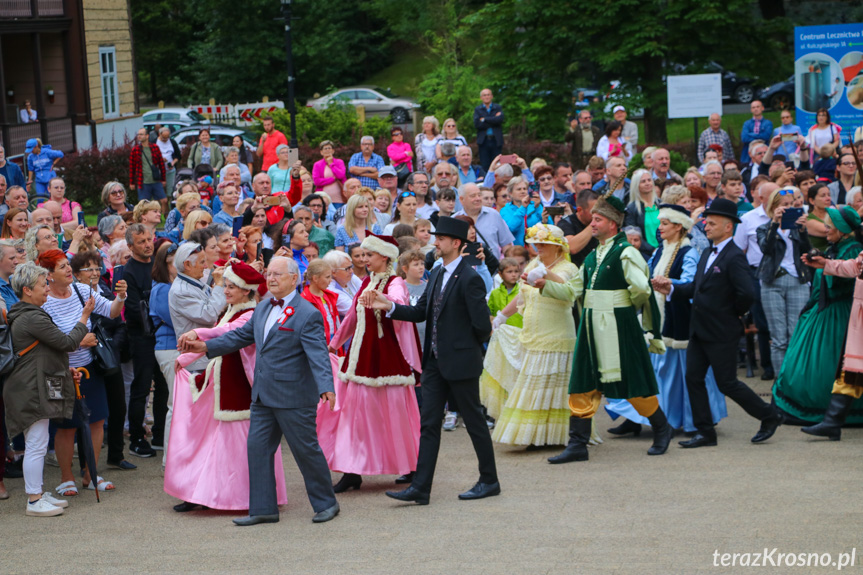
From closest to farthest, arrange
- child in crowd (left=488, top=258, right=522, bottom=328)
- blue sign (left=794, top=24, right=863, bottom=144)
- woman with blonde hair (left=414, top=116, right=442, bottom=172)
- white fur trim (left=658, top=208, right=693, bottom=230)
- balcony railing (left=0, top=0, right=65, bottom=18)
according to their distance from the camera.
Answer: white fur trim (left=658, top=208, right=693, bottom=230) < child in crowd (left=488, top=258, right=522, bottom=328) < woman with blonde hair (left=414, top=116, right=442, bottom=172) < blue sign (left=794, top=24, right=863, bottom=144) < balcony railing (left=0, top=0, right=65, bottom=18)

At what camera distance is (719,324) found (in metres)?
8.45

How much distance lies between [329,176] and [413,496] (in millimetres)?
8166

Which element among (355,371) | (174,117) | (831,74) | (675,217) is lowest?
(355,371)


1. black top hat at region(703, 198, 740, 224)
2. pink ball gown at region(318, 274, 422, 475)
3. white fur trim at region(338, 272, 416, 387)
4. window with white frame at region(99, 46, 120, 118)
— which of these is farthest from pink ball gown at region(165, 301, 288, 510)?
window with white frame at region(99, 46, 120, 118)

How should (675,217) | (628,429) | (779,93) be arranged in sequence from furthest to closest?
(779,93)
(628,429)
(675,217)

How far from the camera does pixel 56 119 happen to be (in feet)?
94.0

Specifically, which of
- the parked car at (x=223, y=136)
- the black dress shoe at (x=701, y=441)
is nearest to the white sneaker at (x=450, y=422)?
the black dress shoe at (x=701, y=441)

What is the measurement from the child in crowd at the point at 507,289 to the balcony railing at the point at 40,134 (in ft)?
59.9

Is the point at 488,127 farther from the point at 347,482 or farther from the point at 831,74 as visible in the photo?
the point at 347,482

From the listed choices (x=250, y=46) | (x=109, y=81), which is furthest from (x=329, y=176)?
(x=250, y=46)

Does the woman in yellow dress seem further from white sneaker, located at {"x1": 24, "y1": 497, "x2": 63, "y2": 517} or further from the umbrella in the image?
white sneaker, located at {"x1": 24, "y1": 497, "x2": 63, "y2": 517}

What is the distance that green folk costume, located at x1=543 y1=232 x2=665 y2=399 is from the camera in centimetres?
821

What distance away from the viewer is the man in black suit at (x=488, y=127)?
1816cm

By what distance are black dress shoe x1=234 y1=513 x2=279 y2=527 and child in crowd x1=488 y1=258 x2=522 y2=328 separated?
3.22 m
